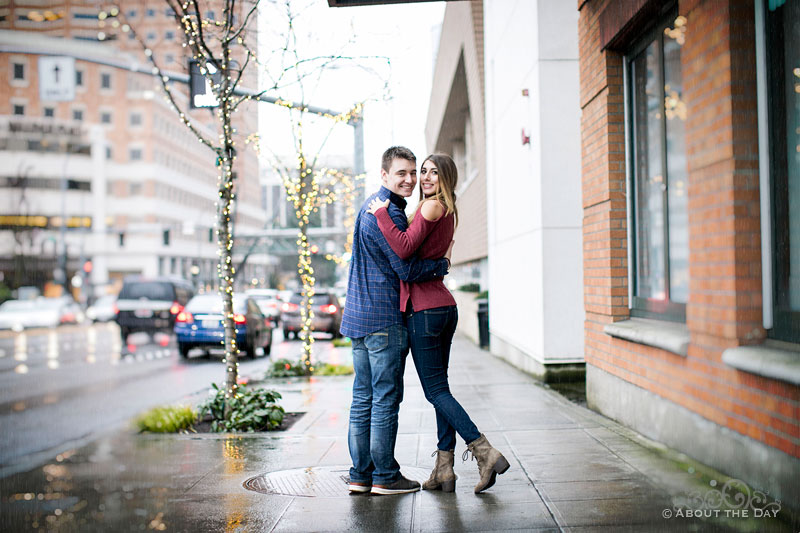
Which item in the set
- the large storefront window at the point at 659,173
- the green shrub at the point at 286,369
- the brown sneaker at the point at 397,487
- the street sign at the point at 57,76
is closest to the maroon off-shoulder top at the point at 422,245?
the brown sneaker at the point at 397,487

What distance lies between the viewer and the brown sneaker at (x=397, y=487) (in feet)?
15.1

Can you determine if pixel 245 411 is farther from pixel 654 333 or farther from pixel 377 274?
pixel 654 333

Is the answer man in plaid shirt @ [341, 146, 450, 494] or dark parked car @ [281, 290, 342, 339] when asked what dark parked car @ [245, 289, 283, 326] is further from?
man in plaid shirt @ [341, 146, 450, 494]

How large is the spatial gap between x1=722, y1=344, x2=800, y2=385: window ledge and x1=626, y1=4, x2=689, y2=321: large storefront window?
4.63 feet

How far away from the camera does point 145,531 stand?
4027mm

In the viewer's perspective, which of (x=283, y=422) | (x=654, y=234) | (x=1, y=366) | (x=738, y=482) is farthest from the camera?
(x=1, y=366)

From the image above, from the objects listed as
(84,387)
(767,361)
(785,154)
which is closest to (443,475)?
(767,361)

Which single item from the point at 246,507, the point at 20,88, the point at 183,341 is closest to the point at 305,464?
the point at 246,507

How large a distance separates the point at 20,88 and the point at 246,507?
61821 mm

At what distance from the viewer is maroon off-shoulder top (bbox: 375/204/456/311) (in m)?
4.50

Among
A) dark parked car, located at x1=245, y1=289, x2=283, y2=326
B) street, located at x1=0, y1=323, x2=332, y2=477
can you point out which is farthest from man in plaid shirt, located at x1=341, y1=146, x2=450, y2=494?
dark parked car, located at x1=245, y1=289, x2=283, y2=326

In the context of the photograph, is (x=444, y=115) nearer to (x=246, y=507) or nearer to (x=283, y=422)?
(x=283, y=422)

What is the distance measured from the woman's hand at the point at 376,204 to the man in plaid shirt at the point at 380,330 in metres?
0.04

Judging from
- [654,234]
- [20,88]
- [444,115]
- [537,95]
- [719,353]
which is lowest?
[719,353]
